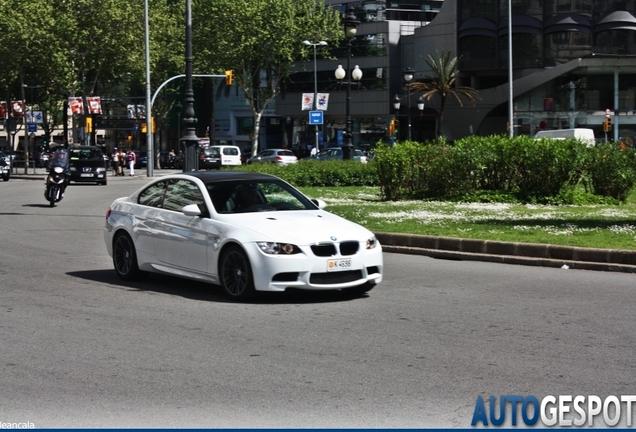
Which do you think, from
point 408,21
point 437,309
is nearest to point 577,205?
point 437,309

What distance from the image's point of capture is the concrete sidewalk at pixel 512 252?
47.0 feet

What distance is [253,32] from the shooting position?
71.6 meters

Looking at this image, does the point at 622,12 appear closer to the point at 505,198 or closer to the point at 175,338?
the point at 505,198

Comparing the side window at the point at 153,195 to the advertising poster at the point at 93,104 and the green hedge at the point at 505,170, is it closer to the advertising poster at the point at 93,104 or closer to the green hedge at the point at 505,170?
the green hedge at the point at 505,170

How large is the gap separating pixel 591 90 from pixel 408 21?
19319 mm

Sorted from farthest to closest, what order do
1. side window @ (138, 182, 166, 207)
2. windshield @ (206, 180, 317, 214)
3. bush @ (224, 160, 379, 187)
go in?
bush @ (224, 160, 379, 187) → side window @ (138, 182, 166, 207) → windshield @ (206, 180, 317, 214)

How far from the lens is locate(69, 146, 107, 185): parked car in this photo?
46000mm

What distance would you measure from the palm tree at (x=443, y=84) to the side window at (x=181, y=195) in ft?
190

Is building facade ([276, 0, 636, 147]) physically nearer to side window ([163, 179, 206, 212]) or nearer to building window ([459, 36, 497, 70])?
building window ([459, 36, 497, 70])

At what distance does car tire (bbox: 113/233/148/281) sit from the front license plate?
3.04m

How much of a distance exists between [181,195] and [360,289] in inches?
98.3

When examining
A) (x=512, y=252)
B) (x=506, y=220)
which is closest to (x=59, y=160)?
(x=506, y=220)

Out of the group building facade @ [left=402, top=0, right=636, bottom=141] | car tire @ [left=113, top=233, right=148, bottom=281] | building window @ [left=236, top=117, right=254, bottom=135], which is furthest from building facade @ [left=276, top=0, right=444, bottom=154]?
car tire @ [left=113, top=233, right=148, bottom=281]

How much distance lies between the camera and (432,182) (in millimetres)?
25516
